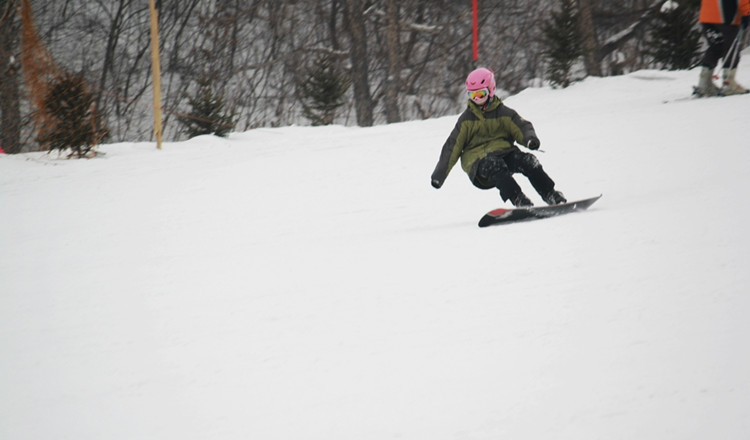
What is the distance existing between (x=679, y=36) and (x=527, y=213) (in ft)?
35.1

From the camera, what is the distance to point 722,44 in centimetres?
830

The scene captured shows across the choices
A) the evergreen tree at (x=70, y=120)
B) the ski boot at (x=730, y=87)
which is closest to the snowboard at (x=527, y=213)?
the ski boot at (x=730, y=87)

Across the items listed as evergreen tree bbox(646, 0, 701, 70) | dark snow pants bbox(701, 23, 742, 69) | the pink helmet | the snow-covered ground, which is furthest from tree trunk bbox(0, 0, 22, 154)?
evergreen tree bbox(646, 0, 701, 70)

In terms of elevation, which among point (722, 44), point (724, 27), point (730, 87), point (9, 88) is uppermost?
point (9, 88)

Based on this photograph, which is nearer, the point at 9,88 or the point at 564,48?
the point at 564,48

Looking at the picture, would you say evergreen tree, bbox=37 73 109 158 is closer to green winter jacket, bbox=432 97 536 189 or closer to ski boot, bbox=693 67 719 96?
green winter jacket, bbox=432 97 536 189

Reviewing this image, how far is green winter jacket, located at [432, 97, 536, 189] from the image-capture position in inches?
199

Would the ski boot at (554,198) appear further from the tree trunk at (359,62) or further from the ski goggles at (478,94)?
the tree trunk at (359,62)

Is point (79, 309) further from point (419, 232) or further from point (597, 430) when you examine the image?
point (597, 430)

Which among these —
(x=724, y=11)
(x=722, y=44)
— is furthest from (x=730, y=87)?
(x=724, y=11)

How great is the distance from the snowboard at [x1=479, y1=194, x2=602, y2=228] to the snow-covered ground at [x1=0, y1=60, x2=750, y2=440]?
16cm

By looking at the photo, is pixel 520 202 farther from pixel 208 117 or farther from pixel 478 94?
pixel 208 117

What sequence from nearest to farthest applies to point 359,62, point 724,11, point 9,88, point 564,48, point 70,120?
point 724,11, point 70,120, point 564,48, point 9,88, point 359,62

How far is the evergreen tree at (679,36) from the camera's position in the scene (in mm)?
13422
